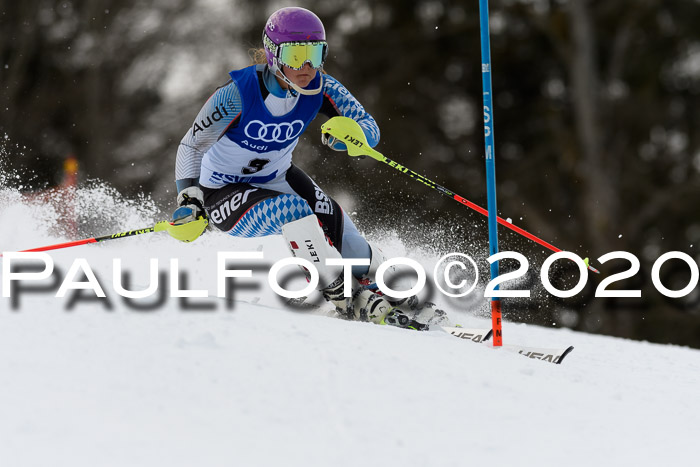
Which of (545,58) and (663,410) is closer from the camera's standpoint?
(663,410)

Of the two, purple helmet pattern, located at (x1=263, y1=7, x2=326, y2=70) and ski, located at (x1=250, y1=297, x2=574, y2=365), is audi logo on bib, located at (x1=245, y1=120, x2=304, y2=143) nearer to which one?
purple helmet pattern, located at (x1=263, y1=7, x2=326, y2=70)

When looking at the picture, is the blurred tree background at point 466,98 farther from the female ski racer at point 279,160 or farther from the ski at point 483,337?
the female ski racer at point 279,160

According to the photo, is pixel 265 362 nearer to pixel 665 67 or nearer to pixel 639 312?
pixel 639 312

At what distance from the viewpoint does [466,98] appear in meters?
19.0

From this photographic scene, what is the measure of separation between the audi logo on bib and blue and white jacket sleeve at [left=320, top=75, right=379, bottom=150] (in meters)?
0.22

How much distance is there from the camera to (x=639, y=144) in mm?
18688

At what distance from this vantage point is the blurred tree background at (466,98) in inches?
683

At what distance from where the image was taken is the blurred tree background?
56.9 ft

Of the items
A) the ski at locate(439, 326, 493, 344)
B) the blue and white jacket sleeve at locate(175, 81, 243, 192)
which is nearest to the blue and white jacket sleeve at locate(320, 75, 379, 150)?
the blue and white jacket sleeve at locate(175, 81, 243, 192)

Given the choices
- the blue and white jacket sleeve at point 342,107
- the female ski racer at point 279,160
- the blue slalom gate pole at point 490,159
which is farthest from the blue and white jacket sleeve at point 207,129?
the blue slalom gate pole at point 490,159

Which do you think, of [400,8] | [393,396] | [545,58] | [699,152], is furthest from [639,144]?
[393,396]

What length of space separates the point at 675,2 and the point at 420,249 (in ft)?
46.6

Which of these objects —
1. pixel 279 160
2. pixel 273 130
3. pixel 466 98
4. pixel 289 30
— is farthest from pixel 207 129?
pixel 466 98

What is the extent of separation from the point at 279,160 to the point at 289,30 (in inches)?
30.9
